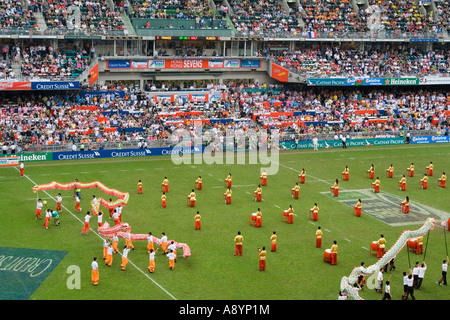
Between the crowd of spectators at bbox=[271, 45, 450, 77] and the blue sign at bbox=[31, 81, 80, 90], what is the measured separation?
71.9 ft

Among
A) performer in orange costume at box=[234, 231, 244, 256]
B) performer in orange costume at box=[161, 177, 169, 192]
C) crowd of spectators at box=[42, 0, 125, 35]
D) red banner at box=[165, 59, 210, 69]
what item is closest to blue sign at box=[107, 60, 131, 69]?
crowd of spectators at box=[42, 0, 125, 35]

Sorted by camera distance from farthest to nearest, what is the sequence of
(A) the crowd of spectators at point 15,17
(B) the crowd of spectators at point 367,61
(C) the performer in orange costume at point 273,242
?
(B) the crowd of spectators at point 367,61 → (A) the crowd of spectators at point 15,17 → (C) the performer in orange costume at point 273,242

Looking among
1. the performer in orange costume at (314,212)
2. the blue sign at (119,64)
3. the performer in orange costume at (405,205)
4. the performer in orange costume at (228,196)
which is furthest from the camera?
the blue sign at (119,64)

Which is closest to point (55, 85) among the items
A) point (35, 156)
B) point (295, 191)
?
point (35, 156)

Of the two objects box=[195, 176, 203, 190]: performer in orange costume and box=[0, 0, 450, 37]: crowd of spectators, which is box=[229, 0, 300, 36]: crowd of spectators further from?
box=[195, 176, 203, 190]: performer in orange costume

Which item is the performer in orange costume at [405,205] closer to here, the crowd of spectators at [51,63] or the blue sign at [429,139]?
the blue sign at [429,139]

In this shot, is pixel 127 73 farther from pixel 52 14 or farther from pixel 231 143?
pixel 231 143

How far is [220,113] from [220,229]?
92.1ft

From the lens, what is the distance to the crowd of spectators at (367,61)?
67875 millimetres

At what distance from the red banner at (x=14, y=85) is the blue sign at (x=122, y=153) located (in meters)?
7.98

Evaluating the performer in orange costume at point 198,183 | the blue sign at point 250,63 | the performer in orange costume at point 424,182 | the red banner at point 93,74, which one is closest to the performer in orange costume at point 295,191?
the performer in orange costume at point 198,183

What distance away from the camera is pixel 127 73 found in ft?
207

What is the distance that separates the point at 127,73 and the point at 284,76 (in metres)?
15.8
